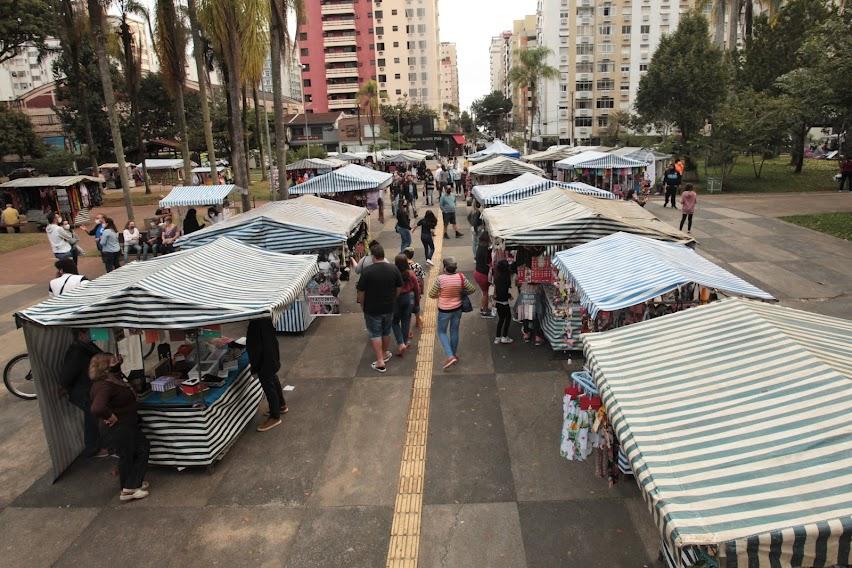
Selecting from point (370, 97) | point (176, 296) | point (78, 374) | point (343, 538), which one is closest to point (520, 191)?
point (176, 296)

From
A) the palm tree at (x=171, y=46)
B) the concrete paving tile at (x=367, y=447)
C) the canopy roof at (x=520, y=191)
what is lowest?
the concrete paving tile at (x=367, y=447)

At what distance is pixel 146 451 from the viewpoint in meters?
5.48

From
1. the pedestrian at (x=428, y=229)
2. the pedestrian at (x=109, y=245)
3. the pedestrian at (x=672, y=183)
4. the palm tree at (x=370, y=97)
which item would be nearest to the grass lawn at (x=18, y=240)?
the pedestrian at (x=109, y=245)

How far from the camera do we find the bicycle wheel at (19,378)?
7789mm

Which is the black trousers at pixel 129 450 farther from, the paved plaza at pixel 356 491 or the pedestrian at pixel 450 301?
the pedestrian at pixel 450 301

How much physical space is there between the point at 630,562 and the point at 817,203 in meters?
23.0

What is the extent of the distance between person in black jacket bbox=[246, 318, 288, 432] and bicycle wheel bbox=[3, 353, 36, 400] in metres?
3.72

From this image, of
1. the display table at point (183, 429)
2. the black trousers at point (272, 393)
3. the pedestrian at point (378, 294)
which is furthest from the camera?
the pedestrian at point (378, 294)

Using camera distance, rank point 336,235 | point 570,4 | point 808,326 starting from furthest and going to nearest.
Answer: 1. point 570,4
2. point 336,235
3. point 808,326

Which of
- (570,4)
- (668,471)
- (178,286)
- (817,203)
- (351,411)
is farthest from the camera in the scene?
(570,4)

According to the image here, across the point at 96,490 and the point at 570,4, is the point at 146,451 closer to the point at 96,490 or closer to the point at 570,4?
the point at 96,490

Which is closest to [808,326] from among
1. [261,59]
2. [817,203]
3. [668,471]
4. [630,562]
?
[668,471]

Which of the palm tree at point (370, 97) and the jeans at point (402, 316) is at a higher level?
the palm tree at point (370, 97)

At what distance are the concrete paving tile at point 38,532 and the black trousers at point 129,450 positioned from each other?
1.28 feet
